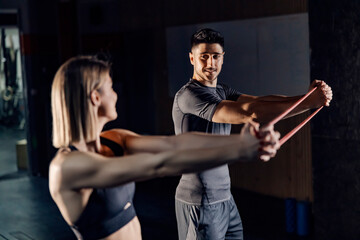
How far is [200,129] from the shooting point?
3027 mm

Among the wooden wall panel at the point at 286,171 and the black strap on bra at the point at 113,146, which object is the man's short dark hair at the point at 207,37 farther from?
the wooden wall panel at the point at 286,171

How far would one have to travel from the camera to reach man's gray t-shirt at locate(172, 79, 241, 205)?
9.81ft

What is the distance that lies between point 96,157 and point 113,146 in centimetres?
27

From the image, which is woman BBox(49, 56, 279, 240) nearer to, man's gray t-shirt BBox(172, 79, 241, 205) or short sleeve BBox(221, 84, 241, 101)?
man's gray t-shirt BBox(172, 79, 241, 205)

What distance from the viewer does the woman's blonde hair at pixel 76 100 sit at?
74.2 inches

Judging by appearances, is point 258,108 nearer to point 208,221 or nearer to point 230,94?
point 230,94

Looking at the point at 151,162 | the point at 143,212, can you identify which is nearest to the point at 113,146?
the point at 151,162

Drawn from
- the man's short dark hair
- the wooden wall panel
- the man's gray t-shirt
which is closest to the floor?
the wooden wall panel

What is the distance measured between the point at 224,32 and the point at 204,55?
3084 mm

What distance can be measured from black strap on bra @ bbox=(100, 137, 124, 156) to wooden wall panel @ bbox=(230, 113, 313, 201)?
346 centimetres

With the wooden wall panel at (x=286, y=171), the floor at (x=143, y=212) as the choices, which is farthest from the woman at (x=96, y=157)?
the wooden wall panel at (x=286, y=171)

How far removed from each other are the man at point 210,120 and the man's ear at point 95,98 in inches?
41.6

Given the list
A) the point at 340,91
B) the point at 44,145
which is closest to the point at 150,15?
the point at 44,145

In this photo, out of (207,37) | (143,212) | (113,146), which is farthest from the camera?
(143,212)
